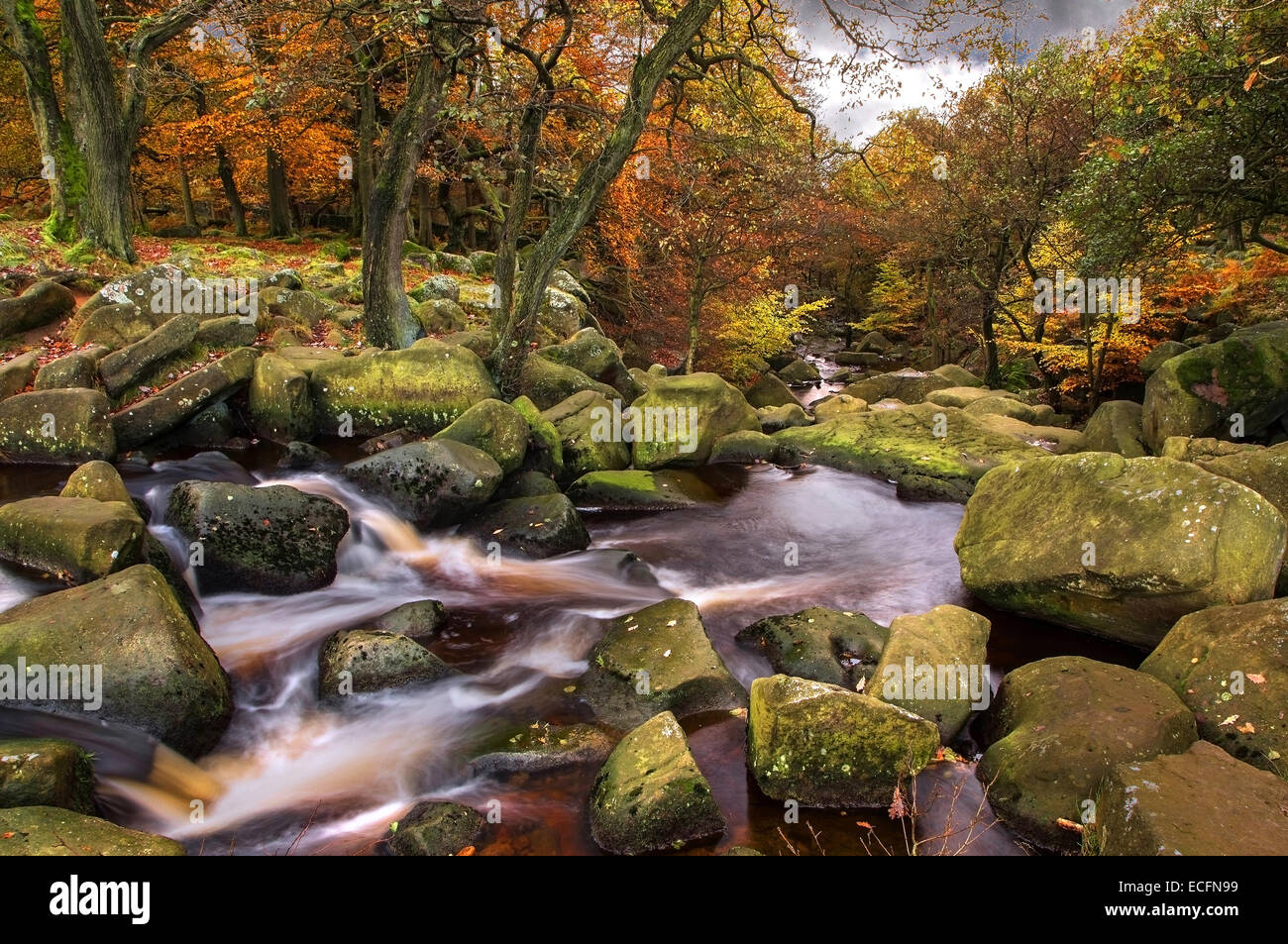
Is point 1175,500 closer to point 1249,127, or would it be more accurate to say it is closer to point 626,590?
point 626,590

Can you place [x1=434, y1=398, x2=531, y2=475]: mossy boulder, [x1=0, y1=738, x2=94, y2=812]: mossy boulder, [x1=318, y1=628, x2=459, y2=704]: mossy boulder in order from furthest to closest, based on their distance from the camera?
[x1=434, y1=398, x2=531, y2=475]: mossy boulder < [x1=318, y1=628, x2=459, y2=704]: mossy boulder < [x1=0, y1=738, x2=94, y2=812]: mossy boulder

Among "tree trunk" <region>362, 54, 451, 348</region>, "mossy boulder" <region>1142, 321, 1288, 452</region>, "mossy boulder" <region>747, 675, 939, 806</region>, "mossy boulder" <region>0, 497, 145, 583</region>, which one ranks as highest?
"tree trunk" <region>362, 54, 451, 348</region>

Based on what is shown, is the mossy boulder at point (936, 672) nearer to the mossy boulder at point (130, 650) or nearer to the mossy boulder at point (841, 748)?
the mossy boulder at point (841, 748)

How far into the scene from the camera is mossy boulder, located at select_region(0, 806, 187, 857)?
3.86 m

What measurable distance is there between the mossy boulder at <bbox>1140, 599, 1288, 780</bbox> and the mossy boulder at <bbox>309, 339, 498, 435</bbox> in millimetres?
10610

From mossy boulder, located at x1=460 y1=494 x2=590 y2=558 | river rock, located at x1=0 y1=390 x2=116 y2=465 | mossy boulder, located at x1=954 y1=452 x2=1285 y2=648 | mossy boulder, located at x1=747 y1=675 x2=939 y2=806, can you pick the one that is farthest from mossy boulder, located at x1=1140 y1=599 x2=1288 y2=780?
river rock, located at x1=0 y1=390 x2=116 y2=465

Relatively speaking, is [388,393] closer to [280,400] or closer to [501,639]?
[280,400]

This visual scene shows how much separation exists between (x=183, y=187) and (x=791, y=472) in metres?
31.0

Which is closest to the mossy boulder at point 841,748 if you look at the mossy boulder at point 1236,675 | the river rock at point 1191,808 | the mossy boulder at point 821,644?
the river rock at point 1191,808

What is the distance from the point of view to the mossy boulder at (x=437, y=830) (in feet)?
16.5

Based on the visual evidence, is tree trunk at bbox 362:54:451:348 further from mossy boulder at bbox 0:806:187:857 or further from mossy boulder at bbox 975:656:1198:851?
mossy boulder at bbox 975:656:1198:851

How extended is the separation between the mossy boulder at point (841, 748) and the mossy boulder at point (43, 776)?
187 inches
